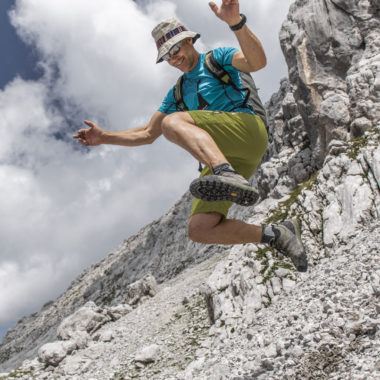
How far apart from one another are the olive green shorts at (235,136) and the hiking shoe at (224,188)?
85 centimetres

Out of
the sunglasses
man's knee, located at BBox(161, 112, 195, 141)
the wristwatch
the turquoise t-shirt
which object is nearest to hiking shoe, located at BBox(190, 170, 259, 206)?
man's knee, located at BBox(161, 112, 195, 141)

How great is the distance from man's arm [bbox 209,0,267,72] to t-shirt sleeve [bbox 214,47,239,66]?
0.52 ft

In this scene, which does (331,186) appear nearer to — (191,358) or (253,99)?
(191,358)

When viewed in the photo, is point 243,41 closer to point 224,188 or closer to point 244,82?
point 244,82

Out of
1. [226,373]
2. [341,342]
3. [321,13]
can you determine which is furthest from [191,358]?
[321,13]

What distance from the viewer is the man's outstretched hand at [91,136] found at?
6.55m

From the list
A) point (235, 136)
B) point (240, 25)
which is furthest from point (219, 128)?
point (240, 25)

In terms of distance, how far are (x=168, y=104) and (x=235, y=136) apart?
1.66 meters

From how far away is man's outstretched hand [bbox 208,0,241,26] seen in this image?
463 centimetres

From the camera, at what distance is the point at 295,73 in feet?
104

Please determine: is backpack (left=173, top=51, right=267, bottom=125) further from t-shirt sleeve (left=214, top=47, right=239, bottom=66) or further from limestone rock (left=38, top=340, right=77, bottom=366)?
limestone rock (left=38, top=340, right=77, bottom=366)

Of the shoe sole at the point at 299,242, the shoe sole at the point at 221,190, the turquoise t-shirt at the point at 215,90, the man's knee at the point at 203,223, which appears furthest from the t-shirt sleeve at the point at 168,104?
the shoe sole at the point at 299,242

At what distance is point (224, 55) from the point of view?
5254mm

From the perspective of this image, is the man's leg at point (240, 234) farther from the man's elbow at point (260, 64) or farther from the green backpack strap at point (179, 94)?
the man's elbow at point (260, 64)
